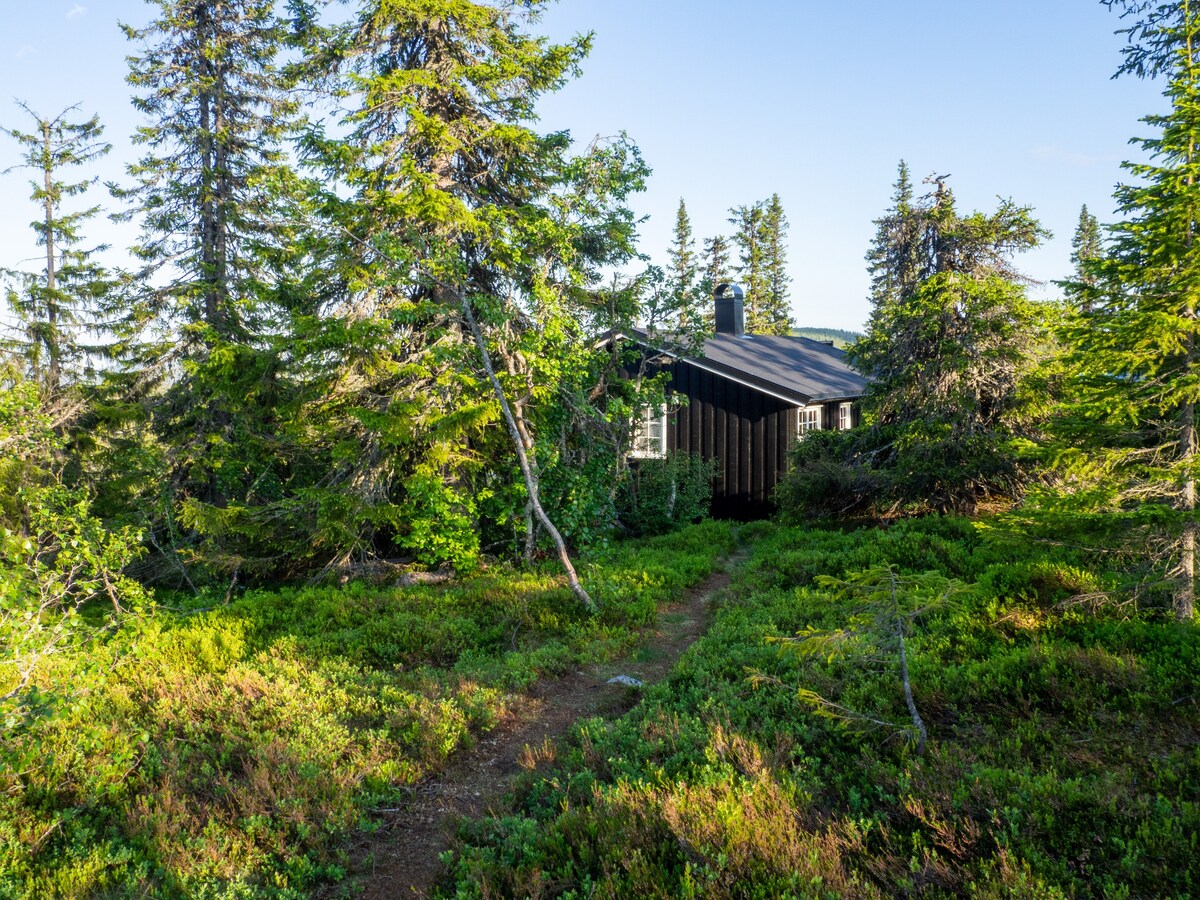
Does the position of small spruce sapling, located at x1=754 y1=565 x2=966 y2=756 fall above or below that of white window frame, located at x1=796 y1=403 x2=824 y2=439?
below

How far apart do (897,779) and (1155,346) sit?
221 inches

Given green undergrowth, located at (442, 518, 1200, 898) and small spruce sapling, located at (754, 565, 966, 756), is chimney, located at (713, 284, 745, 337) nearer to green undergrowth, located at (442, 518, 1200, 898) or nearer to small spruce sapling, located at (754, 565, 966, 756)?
green undergrowth, located at (442, 518, 1200, 898)

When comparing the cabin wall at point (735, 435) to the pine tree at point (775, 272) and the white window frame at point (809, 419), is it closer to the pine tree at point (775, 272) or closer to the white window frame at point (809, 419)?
the white window frame at point (809, 419)

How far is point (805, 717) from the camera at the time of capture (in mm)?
6227

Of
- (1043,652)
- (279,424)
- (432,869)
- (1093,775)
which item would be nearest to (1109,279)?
(1043,652)

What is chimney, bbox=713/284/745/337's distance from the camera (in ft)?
85.2

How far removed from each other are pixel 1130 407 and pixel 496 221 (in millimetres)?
10484

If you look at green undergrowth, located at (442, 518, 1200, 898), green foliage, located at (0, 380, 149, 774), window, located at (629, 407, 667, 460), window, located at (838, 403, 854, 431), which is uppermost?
window, located at (838, 403, 854, 431)

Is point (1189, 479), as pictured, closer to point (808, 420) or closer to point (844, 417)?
point (808, 420)

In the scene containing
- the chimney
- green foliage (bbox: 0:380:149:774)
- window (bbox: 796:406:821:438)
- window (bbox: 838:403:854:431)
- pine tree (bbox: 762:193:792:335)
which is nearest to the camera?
green foliage (bbox: 0:380:149:774)

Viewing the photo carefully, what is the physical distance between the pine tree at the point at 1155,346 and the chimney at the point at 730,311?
18549 millimetres

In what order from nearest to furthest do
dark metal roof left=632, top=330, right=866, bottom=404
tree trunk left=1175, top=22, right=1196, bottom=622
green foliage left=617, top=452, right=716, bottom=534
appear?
tree trunk left=1175, top=22, right=1196, bottom=622 → green foliage left=617, top=452, right=716, bottom=534 → dark metal roof left=632, top=330, right=866, bottom=404

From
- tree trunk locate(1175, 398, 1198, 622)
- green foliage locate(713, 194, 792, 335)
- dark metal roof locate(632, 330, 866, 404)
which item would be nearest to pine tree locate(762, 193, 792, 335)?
green foliage locate(713, 194, 792, 335)

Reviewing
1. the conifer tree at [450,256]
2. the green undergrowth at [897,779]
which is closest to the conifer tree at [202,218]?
the conifer tree at [450,256]
